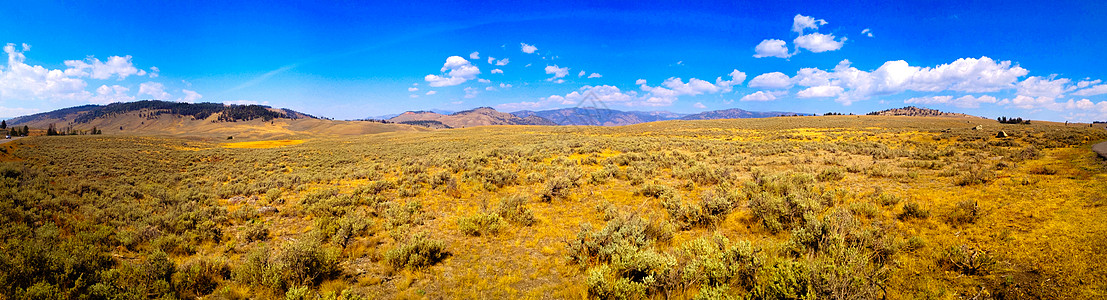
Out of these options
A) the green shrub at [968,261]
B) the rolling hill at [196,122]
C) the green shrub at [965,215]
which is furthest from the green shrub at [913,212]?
the rolling hill at [196,122]

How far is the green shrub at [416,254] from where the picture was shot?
6032 millimetres

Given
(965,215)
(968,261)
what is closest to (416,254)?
(968,261)

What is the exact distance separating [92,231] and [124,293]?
525 cm

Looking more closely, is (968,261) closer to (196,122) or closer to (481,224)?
(481,224)

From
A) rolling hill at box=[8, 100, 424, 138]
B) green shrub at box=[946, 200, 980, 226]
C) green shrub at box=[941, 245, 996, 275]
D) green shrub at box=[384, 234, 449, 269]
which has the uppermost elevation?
rolling hill at box=[8, 100, 424, 138]

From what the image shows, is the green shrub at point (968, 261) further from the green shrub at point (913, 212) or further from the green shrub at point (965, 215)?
the green shrub at point (913, 212)

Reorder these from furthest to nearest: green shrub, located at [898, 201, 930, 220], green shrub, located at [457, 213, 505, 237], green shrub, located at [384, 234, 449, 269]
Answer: green shrub, located at [457, 213, 505, 237] → green shrub, located at [898, 201, 930, 220] → green shrub, located at [384, 234, 449, 269]

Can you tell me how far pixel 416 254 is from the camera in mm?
6105

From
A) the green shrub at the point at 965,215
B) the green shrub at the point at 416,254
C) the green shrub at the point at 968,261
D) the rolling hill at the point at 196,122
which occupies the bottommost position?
the green shrub at the point at 416,254

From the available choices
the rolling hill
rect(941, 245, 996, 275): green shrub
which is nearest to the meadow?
rect(941, 245, 996, 275): green shrub

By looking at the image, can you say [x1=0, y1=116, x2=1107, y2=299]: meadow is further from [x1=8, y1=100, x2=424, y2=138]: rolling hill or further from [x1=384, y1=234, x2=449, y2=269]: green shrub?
[x1=8, y1=100, x2=424, y2=138]: rolling hill

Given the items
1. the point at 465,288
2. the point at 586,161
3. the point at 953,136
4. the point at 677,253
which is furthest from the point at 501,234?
the point at 953,136

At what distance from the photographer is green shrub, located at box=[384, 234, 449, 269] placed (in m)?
6.03

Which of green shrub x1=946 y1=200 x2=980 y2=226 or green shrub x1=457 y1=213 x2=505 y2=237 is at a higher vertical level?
green shrub x1=946 y1=200 x2=980 y2=226
